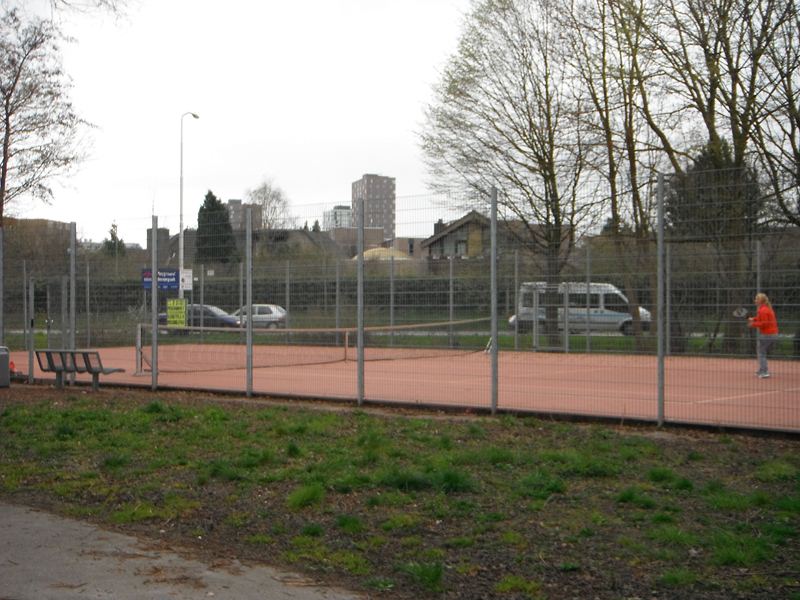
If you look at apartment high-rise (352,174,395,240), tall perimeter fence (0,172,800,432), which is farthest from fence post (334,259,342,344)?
apartment high-rise (352,174,395,240)

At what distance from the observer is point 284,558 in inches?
251

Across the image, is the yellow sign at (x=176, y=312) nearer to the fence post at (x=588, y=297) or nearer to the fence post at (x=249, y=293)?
the fence post at (x=249, y=293)

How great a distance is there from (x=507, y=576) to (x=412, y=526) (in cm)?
122

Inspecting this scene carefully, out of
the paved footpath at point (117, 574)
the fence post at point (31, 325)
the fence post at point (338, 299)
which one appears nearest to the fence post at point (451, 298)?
the fence post at point (338, 299)

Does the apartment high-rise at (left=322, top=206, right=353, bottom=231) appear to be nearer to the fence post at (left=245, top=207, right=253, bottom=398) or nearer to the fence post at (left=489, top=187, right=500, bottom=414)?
the fence post at (left=245, top=207, right=253, bottom=398)

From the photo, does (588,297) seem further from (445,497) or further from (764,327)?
(445,497)

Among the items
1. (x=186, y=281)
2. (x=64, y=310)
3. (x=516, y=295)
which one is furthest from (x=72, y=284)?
(x=516, y=295)

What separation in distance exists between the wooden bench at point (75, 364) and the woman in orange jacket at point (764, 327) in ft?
34.1

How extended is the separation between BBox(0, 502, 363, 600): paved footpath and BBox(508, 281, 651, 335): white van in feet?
22.4

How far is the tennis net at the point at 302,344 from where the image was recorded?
13.4 meters

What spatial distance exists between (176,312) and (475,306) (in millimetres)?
6231

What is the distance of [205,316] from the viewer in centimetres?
1648

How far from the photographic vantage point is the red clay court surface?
10.7m

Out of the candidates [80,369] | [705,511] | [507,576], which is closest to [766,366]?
[705,511]
